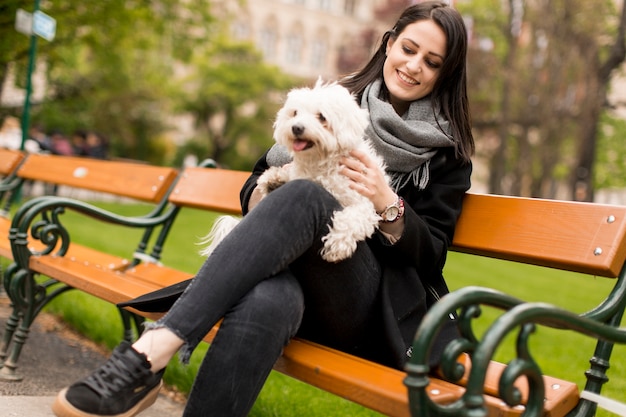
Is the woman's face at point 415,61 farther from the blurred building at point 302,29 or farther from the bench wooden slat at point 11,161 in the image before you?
the blurred building at point 302,29

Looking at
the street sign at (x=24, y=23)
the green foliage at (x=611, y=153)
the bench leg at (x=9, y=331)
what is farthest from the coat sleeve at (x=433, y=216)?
the green foliage at (x=611, y=153)

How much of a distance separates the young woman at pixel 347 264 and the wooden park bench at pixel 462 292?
0.13 meters

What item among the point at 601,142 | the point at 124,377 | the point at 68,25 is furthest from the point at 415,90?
the point at 601,142

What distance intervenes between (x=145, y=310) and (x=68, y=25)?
12.3m

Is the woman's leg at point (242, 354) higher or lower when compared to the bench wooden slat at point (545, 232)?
lower

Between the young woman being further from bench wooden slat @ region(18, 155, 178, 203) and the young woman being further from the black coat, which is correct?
bench wooden slat @ region(18, 155, 178, 203)

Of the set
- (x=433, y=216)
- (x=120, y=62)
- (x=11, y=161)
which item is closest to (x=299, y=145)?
(x=433, y=216)

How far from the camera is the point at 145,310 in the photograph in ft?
8.43

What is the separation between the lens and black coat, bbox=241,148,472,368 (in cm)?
243

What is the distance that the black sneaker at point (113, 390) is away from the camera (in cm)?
206

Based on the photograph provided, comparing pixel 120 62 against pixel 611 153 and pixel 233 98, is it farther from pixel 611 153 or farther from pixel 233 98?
pixel 611 153

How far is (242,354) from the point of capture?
208 centimetres

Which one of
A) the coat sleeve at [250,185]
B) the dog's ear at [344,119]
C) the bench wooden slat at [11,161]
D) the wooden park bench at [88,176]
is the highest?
the dog's ear at [344,119]

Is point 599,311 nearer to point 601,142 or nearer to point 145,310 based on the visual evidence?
point 145,310
